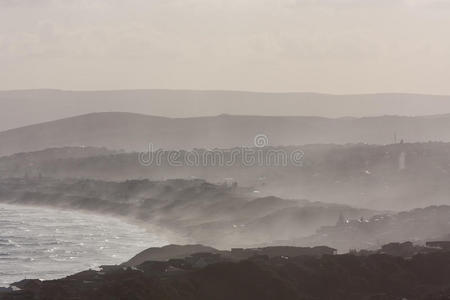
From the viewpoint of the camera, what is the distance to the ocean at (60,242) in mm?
83625

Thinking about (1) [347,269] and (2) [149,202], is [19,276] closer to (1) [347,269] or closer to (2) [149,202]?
(1) [347,269]

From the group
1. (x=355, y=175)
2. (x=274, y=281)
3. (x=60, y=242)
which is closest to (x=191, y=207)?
(x=60, y=242)

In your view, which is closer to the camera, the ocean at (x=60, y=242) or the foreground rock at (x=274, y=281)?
the foreground rock at (x=274, y=281)

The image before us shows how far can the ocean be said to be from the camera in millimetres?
83625

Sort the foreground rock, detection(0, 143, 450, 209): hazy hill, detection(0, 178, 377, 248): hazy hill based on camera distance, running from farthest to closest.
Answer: detection(0, 143, 450, 209): hazy hill, detection(0, 178, 377, 248): hazy hill, the foreground rock

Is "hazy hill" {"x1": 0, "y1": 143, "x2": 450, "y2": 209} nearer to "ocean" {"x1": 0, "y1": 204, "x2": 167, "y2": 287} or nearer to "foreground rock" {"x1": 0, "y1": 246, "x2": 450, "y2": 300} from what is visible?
"ocean" {"x1": 0, "y1": 204, "x2": 167, "y2": 287}

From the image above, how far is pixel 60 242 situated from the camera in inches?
4126

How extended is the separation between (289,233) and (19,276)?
3099 centimetres

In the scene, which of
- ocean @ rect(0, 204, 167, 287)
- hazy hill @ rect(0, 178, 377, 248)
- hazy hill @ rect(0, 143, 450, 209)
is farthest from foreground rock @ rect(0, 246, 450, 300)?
hazy hill @ rect(0, 143, 450, 209)

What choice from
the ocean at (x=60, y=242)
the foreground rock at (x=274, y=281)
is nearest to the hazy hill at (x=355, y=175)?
the ocean at (x=60, y=242)

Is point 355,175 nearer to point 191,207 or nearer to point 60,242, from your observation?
point 191,207

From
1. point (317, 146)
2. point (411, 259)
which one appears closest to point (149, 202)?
point (317, 146)

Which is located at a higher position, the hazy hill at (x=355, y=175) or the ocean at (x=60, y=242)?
the hazy hill at (x=355, y=175)

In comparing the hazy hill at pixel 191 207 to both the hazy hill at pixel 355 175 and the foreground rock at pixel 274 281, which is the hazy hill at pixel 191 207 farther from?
the foreground rock at pixel 274 281
